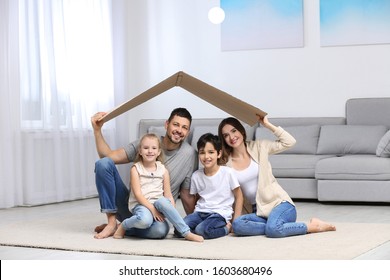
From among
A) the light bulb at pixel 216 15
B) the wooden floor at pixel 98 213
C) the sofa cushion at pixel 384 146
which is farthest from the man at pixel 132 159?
the light bulb at pixel 216 15

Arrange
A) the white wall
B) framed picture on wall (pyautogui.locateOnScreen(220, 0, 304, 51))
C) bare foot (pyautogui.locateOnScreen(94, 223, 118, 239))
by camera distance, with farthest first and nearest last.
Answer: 1. framed picture on wall (pyautogui.locateOnScreen(220, 0, 304, 51))
2. the white wall
3. bare foot (pyautogui.locateOnScreen(94, 223, 118, 239))

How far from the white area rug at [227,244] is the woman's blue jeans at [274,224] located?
50mm

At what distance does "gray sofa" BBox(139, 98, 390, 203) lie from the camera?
21.1ft

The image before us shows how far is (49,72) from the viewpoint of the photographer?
276 inches

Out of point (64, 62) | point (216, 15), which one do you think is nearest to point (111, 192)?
point (64, 62)

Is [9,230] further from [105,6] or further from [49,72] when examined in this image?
[105,6]

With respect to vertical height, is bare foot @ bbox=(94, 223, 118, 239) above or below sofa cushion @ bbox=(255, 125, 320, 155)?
below

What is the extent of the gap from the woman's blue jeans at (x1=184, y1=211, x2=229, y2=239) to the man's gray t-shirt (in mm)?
204

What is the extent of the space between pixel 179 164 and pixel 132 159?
0.98 feet

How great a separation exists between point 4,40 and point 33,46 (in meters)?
0.37

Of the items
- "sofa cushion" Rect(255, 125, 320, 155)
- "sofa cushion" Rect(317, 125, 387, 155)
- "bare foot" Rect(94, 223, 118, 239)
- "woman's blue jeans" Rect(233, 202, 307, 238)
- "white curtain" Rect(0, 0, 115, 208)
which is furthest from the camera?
"sofa cushion" Rect(255, 125, 320, 155)

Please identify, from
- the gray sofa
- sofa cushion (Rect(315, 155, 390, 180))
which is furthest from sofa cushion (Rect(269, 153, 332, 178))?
sofa cushion (Rect(315, 155, 390, 180))

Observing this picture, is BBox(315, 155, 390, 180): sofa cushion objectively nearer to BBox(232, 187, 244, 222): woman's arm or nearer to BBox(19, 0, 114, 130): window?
BBox(232, 187, 244, 222): woman's arm

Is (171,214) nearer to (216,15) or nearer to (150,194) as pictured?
(150,194)
